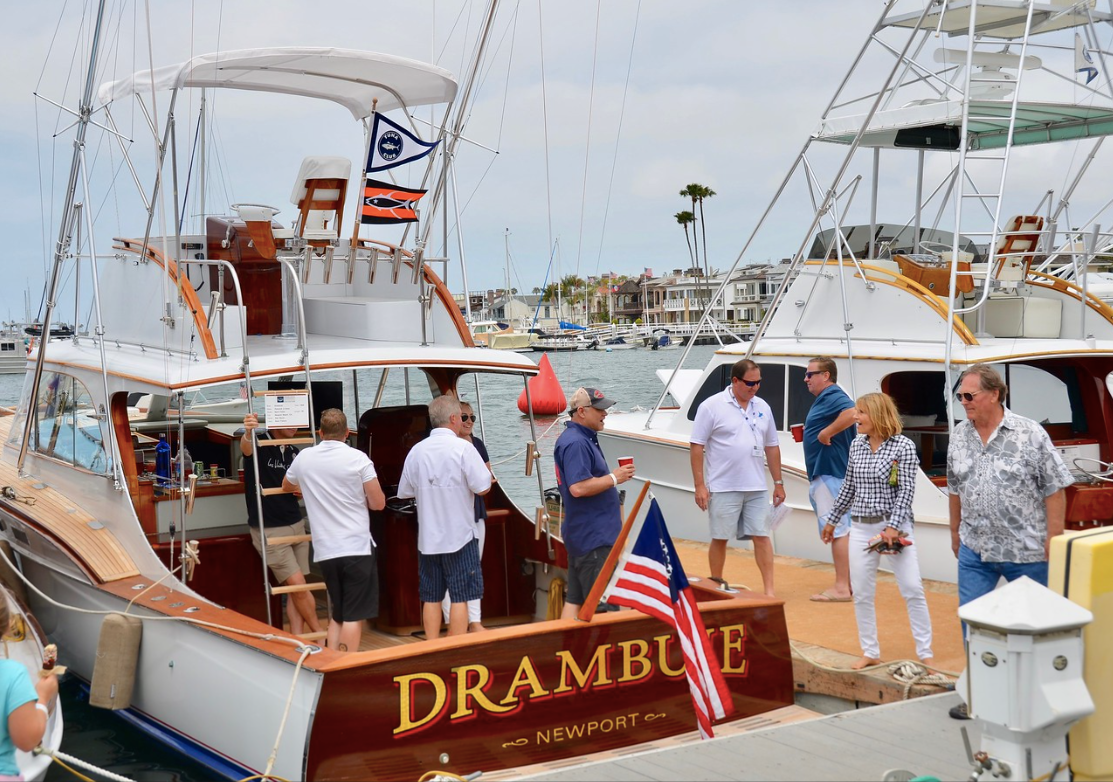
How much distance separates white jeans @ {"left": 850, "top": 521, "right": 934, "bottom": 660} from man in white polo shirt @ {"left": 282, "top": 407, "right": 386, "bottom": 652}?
2.76 meters

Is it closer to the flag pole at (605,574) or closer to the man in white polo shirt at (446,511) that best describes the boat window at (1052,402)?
the flag pole at (605,574)

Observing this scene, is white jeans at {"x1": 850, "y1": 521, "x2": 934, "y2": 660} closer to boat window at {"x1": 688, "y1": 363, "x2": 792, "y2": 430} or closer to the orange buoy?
boat window at {"x1": 688, "y1": 363, "x2": 792, "y2": 430}

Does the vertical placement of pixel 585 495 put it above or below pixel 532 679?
above

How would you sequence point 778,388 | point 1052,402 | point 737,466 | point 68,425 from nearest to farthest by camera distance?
point 737,466, point 68,425, point 1052,402, point 778,388

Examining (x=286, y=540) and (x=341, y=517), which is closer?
(x=341, y=517)

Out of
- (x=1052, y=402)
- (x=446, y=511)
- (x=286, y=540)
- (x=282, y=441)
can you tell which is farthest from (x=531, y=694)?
(x=1052, y=402)

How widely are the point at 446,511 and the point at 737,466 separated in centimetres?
241

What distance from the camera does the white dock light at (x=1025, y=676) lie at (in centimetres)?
415

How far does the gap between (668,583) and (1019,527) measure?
69.1 inches

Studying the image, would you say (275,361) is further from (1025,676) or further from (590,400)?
(1025,676)

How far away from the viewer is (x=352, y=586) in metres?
6.79

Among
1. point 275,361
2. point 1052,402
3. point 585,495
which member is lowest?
point 585,495

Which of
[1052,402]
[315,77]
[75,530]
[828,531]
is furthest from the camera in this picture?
[1052,402]

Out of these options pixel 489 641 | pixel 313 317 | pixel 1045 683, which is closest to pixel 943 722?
pixel 1045 683
